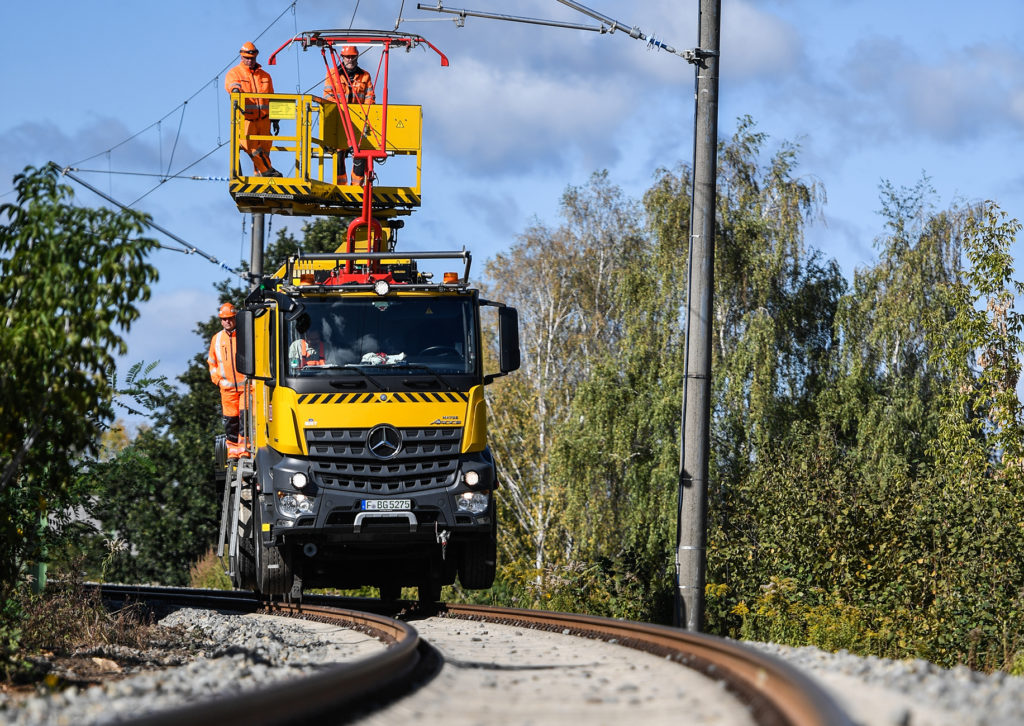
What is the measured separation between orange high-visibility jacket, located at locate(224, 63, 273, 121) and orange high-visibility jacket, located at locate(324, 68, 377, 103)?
800mm

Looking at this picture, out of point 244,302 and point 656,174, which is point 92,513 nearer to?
point 244,302

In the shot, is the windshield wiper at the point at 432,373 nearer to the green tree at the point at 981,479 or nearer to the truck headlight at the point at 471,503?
the truck headlight at the point at 471,503

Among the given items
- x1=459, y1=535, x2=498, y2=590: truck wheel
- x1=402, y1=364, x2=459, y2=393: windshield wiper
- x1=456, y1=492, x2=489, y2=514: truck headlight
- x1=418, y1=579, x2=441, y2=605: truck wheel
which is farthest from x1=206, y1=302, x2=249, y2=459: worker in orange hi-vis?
x1=456, y1=492, x2=489, y2=514: truck headlight

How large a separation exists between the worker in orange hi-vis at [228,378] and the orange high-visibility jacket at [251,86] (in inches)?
99.2

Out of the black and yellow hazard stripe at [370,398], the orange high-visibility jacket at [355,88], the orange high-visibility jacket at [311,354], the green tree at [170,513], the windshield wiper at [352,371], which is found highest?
the orange high-visibility jacket at [355,88]

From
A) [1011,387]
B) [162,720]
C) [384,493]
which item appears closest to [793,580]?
[1011,387]

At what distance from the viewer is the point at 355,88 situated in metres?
17.6

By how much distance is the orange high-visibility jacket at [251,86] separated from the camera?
16531 millimetres

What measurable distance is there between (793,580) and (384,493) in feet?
20.0

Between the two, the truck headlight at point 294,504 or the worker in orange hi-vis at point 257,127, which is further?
the worker in orange hi-vis at point 257,127

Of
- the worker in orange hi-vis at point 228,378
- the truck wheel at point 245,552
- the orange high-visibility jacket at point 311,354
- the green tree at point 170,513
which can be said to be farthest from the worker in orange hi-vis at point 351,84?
the green tree at point 170,513

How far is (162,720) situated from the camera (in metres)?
4.45

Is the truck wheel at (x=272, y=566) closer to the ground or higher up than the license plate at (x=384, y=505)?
closer to the ground

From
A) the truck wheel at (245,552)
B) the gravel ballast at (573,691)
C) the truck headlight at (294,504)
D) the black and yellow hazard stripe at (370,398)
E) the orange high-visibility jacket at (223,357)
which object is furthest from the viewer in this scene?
the orange high-visibility jacket at (223,357)
